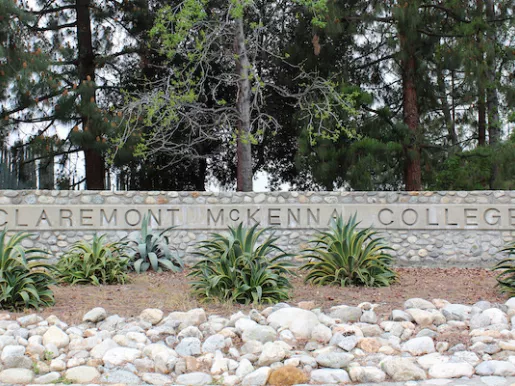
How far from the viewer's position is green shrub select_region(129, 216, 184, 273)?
8852 mm

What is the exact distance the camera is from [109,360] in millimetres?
4973

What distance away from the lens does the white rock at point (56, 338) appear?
529 centimetres

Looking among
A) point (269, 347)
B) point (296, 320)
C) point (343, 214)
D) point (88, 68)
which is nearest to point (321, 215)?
point (343, 214)

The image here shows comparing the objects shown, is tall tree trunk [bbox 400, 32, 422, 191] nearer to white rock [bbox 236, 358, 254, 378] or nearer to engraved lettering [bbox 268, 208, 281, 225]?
engraved lettering [bbox 268, 208, 281, 225]

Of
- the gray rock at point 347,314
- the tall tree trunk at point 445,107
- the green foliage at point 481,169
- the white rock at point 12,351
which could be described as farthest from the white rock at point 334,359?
the tall tree trunk at point 445,107

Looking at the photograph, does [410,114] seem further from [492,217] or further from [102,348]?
[102,348]

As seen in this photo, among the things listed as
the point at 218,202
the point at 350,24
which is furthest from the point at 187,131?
the point at 218,202

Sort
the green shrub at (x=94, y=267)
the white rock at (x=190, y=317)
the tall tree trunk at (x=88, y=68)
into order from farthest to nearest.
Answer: the tall tree trunk at (x=88, y=68) → the green shrub at (x=94, y=267) → the white rock at (x=190, y=317)

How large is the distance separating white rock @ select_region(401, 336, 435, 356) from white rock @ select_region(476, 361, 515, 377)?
464 millimetres

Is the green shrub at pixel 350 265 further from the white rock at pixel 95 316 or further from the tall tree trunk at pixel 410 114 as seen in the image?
the tall tree trunk at pixel 410 114

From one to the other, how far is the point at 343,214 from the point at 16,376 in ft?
23.1

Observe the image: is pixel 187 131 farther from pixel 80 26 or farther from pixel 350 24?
pixel 350 24

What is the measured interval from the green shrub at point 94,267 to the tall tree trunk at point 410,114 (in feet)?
27.3

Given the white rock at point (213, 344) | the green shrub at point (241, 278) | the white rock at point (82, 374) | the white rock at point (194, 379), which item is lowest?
the white rock at point (194, 379)
